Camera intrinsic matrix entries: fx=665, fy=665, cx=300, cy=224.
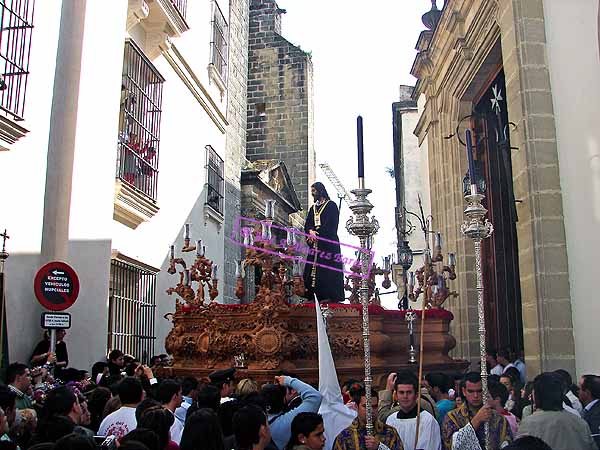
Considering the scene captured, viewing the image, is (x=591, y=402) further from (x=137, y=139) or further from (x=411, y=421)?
(x=137, y=139)

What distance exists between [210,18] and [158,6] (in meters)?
4.47

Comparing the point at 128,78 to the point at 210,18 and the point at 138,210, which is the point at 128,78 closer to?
the point at 138,210

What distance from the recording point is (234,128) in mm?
18531

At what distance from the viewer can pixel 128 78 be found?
1113cm

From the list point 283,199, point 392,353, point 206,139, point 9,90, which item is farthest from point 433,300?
point 283,199

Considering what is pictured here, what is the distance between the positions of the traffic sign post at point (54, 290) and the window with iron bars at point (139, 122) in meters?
3.50

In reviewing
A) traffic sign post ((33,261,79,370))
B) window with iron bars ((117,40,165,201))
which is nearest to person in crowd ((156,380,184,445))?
traffic sign post ((33,261,79,370))

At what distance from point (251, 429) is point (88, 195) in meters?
6.47

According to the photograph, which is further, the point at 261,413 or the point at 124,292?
the point at 124,292

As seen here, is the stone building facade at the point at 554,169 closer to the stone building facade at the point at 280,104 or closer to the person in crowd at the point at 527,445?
the person in crowd at the point at 527,445

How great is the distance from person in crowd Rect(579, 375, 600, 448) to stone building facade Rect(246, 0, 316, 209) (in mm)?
19640

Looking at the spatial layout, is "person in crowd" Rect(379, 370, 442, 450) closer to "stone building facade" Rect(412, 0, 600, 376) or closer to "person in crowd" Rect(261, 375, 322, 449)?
"person in crowd" Rect(261, 375, 322, 449)

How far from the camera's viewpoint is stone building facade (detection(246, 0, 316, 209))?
80.1ft

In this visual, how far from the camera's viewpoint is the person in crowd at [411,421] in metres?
4.13
